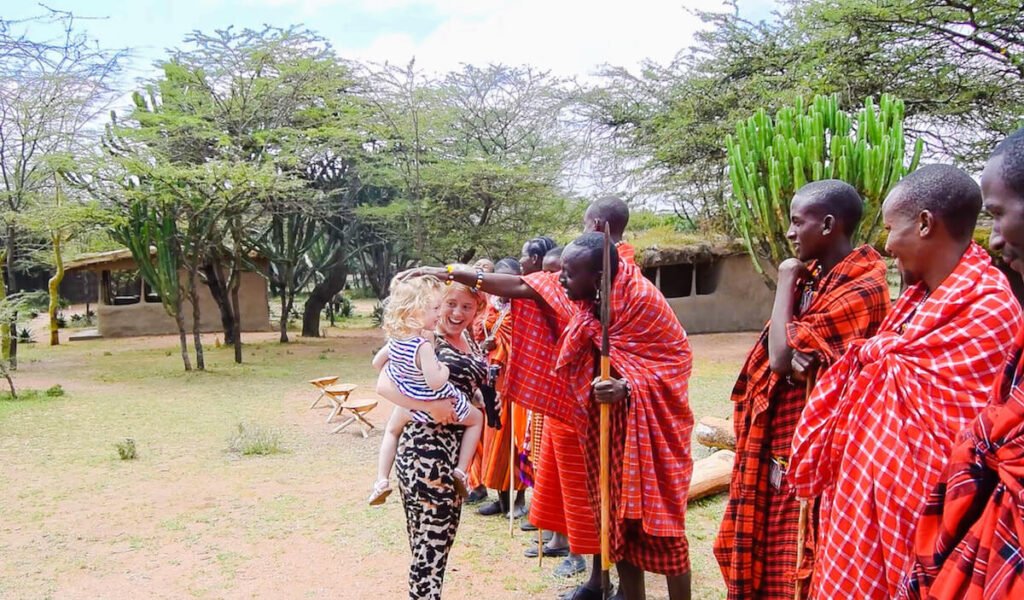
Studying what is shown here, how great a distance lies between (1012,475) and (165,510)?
18.2 feet

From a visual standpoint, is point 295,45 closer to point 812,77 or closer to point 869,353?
point 812,77

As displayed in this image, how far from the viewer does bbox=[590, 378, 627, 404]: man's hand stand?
8.71ft

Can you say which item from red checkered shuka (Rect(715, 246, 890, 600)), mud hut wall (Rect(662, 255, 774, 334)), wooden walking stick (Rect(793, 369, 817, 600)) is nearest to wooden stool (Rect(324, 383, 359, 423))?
red checkered shuka (Rect(715, 246, 890, 600))

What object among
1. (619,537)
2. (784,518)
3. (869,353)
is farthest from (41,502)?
(869,353)

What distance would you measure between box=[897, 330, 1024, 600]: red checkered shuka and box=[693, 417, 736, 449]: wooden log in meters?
4.27

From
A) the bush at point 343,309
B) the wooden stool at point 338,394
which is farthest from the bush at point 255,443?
the bush at point 343,309

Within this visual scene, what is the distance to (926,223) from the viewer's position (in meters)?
1.80

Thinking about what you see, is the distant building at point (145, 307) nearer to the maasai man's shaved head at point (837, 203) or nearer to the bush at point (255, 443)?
the bush at point (255, 443)

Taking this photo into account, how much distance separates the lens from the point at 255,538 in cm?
466

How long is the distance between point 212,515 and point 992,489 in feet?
16.8

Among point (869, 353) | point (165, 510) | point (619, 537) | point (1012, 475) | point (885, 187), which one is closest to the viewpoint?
point (1012, 475)

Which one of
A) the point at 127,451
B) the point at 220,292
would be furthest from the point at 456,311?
the point at 220,292

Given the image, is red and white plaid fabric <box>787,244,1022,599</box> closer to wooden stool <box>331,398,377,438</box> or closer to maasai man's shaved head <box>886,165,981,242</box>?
maasai man's shaved head <box>886,165,981,242</box>

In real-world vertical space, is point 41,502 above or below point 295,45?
below
